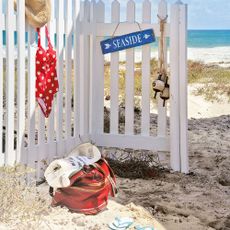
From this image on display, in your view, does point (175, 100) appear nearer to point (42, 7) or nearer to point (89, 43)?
point (89, 43)

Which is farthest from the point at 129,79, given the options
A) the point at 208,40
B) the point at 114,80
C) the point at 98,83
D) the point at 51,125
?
the point at 208,40

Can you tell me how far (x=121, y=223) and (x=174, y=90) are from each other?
7.89 ft

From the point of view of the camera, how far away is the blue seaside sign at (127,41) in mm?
6445

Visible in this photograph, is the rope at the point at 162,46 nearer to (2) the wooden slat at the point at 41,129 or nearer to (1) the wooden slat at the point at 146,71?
(1) the wooden slat at the point at 146,71

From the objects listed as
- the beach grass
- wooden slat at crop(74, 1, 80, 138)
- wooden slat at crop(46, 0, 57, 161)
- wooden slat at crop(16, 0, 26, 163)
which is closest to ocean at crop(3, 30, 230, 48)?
the beach grass

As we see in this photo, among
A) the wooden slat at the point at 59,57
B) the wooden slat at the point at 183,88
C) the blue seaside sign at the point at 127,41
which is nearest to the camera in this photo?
the wooden slat at the point at 59,57

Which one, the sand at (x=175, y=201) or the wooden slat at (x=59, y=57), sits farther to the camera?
the wooden slat at (x=59, y=57)

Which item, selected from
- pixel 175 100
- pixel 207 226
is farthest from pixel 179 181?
pixel 207 226

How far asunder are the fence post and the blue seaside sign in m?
0.26

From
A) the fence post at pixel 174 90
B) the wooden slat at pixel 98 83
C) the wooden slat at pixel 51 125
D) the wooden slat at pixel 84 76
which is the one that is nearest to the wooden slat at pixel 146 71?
the fence post at pixel 174 90

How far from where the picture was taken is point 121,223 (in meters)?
4.31

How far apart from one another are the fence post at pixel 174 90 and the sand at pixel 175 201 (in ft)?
0.76

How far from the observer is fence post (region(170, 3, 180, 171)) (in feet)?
20.7

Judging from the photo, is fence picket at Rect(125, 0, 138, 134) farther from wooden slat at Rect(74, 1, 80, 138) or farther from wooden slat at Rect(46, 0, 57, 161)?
wooden slat at Rect(46, 0, 57, 161)
